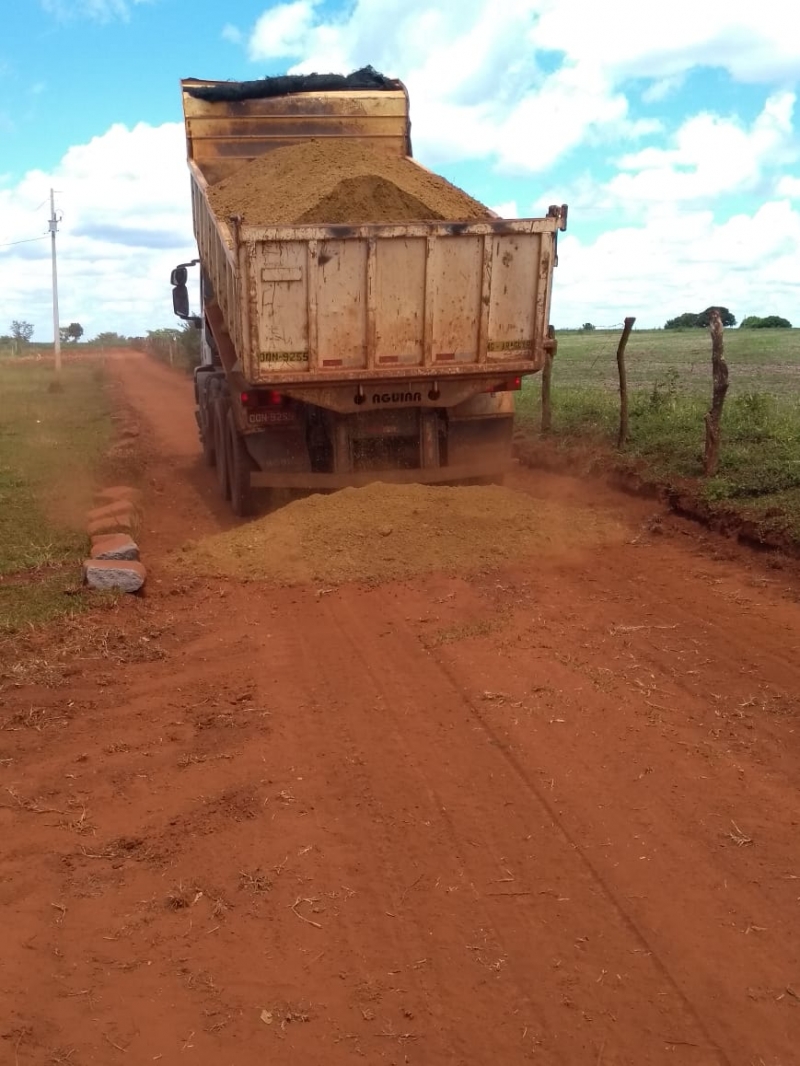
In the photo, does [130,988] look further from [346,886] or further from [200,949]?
[346,886]

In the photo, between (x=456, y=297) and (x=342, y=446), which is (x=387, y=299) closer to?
(x=456, y=297)

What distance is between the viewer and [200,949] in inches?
127

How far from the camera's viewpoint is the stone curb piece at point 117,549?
750 cm

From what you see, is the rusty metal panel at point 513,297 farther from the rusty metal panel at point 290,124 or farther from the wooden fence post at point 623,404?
the rusty metal panel at point 290,124

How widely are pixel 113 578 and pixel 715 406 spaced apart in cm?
594

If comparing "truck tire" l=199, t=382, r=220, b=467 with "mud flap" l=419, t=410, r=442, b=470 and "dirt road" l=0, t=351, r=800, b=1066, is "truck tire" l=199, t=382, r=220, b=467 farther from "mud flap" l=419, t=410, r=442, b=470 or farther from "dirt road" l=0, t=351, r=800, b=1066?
"dirt road" l=0, t=351, r=800, b=1066

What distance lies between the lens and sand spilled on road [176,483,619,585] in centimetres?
755

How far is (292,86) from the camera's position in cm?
1182

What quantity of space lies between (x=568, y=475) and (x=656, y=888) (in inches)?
329

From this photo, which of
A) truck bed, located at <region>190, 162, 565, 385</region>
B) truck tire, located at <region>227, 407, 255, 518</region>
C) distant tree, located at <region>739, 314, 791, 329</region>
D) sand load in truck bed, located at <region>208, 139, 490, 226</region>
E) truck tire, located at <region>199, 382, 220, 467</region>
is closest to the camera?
truck bed, located at <region>190, 162, 565, 385</region>

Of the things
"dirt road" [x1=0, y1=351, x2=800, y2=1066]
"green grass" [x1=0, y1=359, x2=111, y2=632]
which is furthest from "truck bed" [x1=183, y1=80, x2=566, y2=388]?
"dirt road" [x1=0, y1=351, x2=800, y2=1066]

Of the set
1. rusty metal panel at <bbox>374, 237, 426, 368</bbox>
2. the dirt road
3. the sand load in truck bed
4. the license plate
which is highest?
the sand load in truck bed

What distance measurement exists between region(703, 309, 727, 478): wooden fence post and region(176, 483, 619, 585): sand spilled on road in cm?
140

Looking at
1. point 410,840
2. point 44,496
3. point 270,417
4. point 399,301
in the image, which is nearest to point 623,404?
point 399,301
